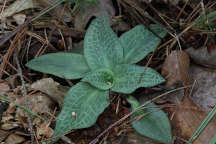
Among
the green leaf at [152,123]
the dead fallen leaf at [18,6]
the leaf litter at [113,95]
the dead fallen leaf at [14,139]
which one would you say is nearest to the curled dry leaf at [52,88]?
the leaf litter at [113,95]

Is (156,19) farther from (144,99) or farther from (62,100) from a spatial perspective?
(62,100)

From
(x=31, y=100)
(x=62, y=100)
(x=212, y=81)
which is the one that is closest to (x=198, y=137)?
(x=212, y=81)

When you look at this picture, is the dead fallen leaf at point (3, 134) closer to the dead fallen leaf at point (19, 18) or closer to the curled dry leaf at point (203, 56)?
the dead fallen leaf at point (19, 18)

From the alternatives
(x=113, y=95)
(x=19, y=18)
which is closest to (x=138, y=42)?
(x=113, y=95)

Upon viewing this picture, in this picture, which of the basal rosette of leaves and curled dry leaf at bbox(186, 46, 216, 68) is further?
curled dry leaf at bbox(186, 46, 216, 68)

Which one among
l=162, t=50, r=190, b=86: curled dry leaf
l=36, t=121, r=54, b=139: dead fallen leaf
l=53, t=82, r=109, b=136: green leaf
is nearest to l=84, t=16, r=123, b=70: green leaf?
l=53, t=82, r=109, b=136: green leaf

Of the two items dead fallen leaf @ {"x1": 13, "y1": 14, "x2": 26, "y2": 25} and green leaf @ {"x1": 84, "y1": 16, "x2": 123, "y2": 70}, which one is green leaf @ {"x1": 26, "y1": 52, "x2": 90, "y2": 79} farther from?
dead fallen leaf @ {"x1": 13, "y1": 14, "x2": 26, "y2": 25}
